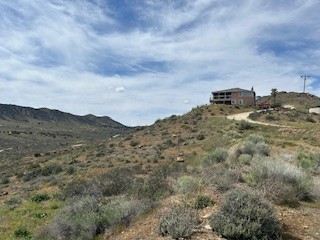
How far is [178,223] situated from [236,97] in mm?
71953

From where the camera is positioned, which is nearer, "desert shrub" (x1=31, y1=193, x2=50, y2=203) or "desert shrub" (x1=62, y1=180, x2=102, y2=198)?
"desert shrub" (x1=62, y1=180, x2=102, y2=198)

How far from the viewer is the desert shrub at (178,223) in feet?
25.2

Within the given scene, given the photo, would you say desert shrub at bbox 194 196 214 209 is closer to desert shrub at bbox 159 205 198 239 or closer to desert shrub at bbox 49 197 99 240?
desert shrub at bbox 159 205 198 239

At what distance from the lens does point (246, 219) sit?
7.71 meters

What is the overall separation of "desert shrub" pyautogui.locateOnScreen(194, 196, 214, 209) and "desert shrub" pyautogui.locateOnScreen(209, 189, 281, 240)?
1.12m

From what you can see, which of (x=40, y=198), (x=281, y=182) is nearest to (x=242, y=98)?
(x=40, y=198)

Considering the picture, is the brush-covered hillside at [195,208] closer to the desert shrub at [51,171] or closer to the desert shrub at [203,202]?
the desert shrub at [203,202]

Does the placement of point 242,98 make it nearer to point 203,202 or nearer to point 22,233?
point 22,233

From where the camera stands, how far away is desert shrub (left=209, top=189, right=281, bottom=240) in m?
7.53

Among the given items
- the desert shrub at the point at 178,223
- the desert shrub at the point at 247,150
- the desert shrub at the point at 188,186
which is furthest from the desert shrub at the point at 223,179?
the desert shrub at the point at 247,150

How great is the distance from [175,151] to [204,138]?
5.71m

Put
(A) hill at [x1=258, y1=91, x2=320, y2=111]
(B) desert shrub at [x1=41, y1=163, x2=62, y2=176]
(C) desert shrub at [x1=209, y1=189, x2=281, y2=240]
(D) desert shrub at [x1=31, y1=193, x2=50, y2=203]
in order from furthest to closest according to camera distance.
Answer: (A) hill at [x1=258, y1=91, x2=320, y2=111]
(B) desert shrub at [x1=41, y1=163, x2=62, y2=176]
(D) desert shrub at [x1=31, y1=193, x2=50, y2=203]
(C) desert shrub at [x1=209, y1=189, x2=281, y2=240]

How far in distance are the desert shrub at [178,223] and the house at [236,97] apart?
70.9 metres

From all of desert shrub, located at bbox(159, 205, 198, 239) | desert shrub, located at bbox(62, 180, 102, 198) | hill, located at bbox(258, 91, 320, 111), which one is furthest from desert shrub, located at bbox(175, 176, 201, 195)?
hill, located at bbox(258, 91, 320, 111)
